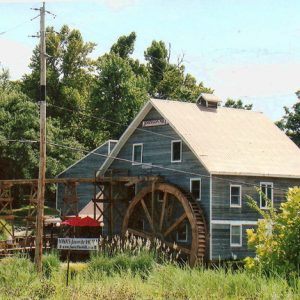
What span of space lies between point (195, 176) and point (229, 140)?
393cm

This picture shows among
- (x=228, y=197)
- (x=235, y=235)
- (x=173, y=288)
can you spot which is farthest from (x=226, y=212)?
(x=173, y=288)

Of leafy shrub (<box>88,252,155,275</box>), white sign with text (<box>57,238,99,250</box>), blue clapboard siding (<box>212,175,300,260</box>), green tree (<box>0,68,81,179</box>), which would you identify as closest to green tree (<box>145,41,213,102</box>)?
green tree (<box>0,68,81,179</box>)

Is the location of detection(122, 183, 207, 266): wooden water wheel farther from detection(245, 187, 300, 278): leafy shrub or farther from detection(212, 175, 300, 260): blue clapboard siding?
detection(245, 187, 300, 278): leafy shrub

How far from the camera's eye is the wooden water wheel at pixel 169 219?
34531mm

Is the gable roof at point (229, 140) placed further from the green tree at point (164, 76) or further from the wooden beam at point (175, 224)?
the green tree at point (164, 76)

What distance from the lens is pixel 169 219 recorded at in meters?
37.9

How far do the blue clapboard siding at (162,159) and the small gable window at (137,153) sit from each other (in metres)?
0.24

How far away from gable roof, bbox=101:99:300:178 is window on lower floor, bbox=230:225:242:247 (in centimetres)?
287

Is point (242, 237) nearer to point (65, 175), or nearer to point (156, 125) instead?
point (156, 125)

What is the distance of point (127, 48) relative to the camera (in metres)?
79.6

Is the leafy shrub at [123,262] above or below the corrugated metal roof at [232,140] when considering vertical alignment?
below

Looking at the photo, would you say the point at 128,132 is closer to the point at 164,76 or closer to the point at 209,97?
the point at 209,97

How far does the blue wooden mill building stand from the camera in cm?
3547

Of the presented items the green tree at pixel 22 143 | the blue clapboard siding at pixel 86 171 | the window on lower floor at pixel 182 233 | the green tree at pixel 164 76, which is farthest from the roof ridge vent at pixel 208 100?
the green tree at pixel 164 76
